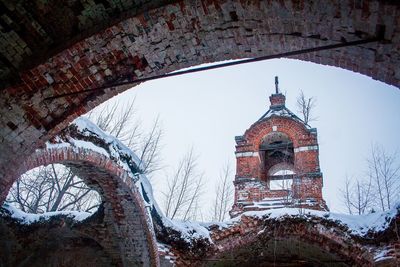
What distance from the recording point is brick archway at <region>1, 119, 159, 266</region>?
236 inches

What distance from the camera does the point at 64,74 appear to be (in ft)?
11.0

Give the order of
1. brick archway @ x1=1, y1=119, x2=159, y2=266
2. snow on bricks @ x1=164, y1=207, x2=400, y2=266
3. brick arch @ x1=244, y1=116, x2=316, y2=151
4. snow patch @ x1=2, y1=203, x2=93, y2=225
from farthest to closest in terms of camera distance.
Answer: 1. brick arch @ x1=244, y1=116, x2=316, y2=151
2. snow patch @ x1=2, y1=203, x2=93, y2=225
3. snow on bricks @ x1=164, y1=207, x2=400, y2=266
4. brick archway @ x1=1, y1=119, x2=159, y2=266

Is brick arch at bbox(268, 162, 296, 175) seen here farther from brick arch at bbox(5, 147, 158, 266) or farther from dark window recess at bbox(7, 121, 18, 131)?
dark window recess at bbox(7, 121, 18, 131)

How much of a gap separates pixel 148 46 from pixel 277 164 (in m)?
8.85

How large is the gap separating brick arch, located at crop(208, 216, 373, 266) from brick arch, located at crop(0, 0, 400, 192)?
521 cm

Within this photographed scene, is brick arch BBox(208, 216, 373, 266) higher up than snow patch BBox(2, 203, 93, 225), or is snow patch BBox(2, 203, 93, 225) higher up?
snow patch BBox(2, 203, 93, 225)

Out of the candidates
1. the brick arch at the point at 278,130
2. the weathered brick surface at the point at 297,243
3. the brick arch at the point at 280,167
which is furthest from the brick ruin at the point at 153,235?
the brick arch at the point at 278,130

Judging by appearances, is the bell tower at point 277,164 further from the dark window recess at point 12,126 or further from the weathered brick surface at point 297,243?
the dark window recess at point 12,126

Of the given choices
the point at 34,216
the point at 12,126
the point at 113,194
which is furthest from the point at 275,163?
the point at 12,126

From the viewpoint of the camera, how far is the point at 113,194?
7047 millimetres

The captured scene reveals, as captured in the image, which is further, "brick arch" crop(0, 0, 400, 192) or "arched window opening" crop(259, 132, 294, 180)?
"arched window opening" crop(259, 132, 294, 180)

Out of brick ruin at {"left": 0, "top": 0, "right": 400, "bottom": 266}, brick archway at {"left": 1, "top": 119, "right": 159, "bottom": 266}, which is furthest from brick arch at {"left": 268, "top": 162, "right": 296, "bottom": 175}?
brick ruin at {"left": 0, "top": 0, "right": 400, "bottom": 266}

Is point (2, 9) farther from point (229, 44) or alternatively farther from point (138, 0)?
point (229, 44)

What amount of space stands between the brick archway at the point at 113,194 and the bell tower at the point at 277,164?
367 centimetres
